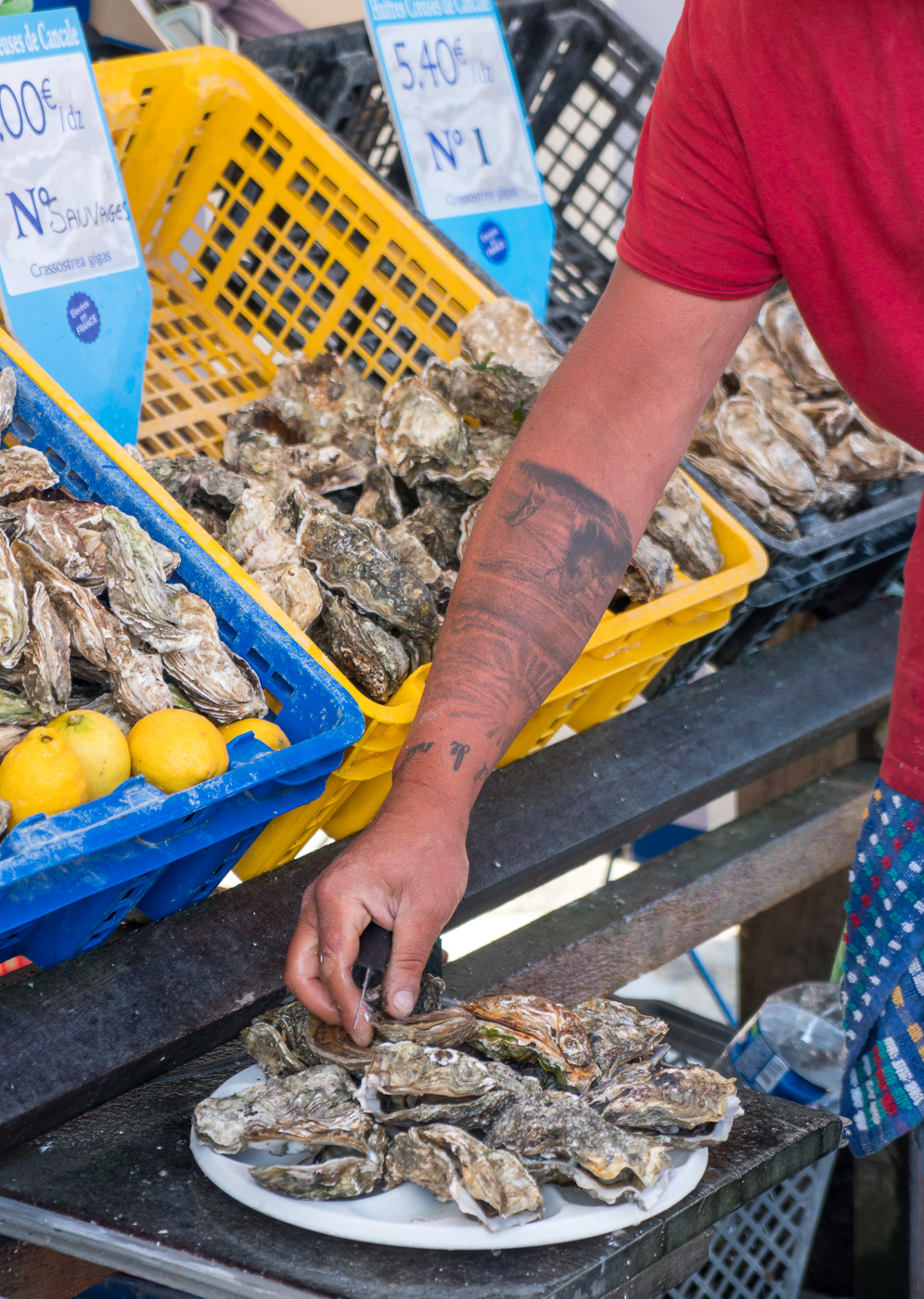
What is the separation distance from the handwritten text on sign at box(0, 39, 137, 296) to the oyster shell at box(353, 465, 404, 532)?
1.42ft

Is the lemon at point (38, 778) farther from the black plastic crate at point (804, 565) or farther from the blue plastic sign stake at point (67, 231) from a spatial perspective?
the black plastic crate at point (804, 565)

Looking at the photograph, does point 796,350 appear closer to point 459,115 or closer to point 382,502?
point 459,115

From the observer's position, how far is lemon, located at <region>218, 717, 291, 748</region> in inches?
43.4

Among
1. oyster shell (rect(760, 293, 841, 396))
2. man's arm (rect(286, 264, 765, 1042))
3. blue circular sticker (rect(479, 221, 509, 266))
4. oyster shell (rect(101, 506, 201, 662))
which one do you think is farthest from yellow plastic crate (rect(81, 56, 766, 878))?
oyster shell (rect(760, 293, 841, 396))

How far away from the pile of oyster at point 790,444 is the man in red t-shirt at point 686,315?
26.0 inches

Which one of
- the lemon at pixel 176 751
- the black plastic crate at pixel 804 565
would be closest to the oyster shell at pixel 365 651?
the lemon at pixel 176 751

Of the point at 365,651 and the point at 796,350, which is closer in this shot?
the point at 365,651

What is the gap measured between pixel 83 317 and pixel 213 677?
0.62 m

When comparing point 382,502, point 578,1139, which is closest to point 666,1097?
point 578,1139

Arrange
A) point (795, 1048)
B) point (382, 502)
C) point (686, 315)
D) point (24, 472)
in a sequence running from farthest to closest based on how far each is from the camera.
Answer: point (795, 1048) → point (382, 502) → point (24, 472) → point (686, 315)

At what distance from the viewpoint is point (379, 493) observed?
1.63 meters

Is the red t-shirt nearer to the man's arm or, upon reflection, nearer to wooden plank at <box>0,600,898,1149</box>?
the man's arm

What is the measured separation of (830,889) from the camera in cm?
248

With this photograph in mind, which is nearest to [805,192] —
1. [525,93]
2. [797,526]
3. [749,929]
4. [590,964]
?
[797,526]
